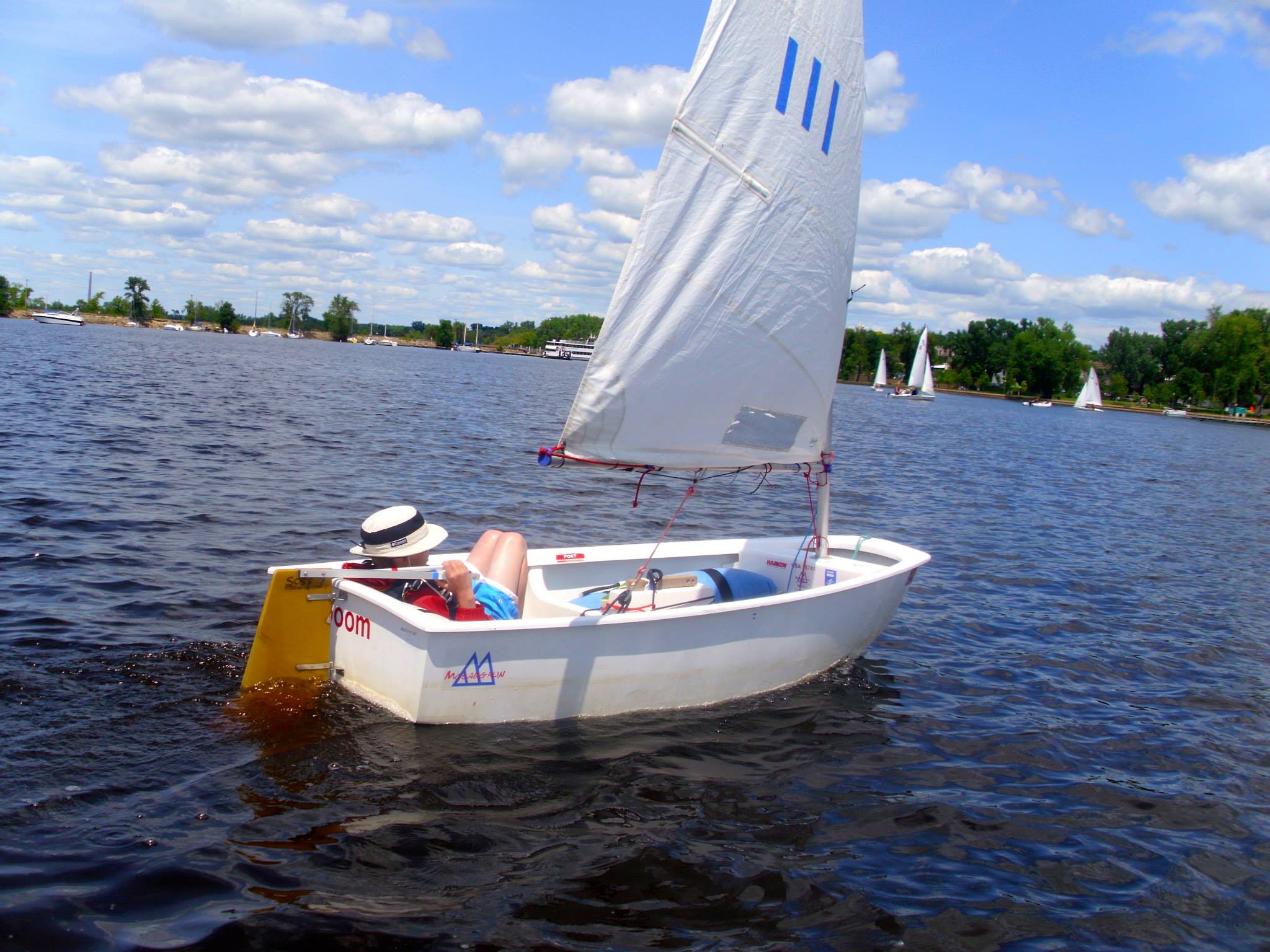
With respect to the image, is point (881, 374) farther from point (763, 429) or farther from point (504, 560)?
point (504, 560)

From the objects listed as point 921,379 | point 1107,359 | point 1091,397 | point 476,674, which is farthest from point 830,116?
point 1107,359

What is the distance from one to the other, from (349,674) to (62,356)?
4443 cm

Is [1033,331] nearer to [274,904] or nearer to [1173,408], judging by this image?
[1173,408]

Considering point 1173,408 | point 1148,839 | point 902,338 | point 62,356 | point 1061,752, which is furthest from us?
point 902,338

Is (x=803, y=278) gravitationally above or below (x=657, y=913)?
above

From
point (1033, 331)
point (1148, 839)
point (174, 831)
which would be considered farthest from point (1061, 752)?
point (1033, 331)

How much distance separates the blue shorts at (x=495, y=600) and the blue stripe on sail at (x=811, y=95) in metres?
4.00

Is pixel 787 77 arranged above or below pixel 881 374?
below

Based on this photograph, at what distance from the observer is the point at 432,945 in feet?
12.2

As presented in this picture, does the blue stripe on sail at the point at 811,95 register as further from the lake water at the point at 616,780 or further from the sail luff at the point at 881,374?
the sail luff at the point at 881,374

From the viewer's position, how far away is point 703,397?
625 cm

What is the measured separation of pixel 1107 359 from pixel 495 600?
5542 inches

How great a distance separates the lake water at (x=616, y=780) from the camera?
4.03 metres

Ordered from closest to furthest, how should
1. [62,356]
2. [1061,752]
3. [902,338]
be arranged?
[1061,752], [62,356], [902,338]
